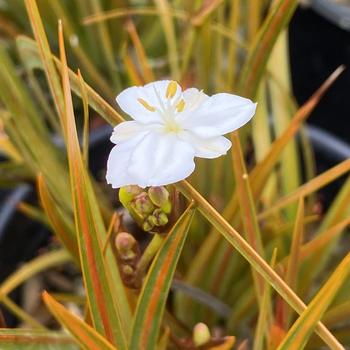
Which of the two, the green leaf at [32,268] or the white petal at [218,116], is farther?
the green leaf at [32,268]

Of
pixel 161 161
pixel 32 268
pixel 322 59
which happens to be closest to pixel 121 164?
pixel 161 161

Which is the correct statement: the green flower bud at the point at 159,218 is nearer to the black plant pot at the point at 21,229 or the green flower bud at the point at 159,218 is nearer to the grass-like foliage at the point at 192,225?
the grass-like foliage at the point at 192,225

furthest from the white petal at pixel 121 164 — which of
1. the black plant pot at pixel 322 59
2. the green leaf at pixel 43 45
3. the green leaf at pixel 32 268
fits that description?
the black plant pot at pixel 322 59

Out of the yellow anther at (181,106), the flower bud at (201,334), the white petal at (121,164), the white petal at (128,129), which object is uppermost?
the yellow anther at (181,106)

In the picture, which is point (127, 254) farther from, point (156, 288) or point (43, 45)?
point (43, 45)

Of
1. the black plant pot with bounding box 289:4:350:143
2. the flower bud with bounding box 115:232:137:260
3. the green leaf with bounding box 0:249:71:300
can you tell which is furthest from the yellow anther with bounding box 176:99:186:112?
the black plant pot with bounding box 289:4:350:143

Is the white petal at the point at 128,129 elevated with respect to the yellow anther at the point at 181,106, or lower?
lower

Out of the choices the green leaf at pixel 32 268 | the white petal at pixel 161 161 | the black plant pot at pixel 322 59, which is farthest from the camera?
the black plant pot at pixel 322 59
